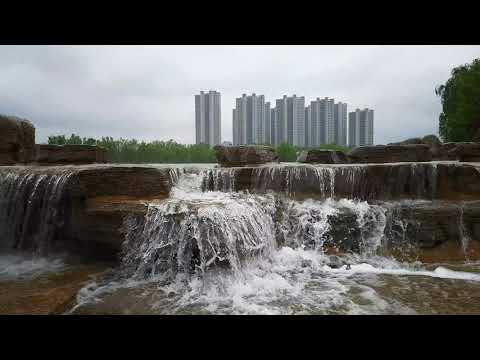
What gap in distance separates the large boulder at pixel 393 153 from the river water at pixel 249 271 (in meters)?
4.85

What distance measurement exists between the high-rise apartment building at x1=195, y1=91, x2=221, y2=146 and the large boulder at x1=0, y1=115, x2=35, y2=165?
35649mm

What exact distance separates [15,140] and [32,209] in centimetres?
353

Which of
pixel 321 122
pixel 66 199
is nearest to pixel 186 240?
pixel 66 199

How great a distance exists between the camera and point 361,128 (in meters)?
45.7

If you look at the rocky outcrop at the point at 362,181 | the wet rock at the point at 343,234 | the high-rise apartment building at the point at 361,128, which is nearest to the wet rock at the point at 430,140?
the rocky outcrop at the point at 362,181

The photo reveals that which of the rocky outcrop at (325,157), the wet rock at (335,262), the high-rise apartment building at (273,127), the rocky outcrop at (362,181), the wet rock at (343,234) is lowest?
the wet rock at (335,262)

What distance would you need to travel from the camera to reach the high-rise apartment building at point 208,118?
44531 mm

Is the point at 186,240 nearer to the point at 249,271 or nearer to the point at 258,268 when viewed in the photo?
the point at 249,271

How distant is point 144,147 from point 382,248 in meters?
34.4

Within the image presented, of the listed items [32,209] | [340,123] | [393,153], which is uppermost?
[340,123]

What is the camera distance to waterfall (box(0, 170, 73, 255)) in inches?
228

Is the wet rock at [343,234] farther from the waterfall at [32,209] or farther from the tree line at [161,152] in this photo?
the tree line at [161,152]
